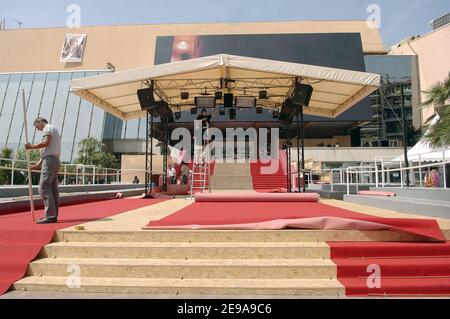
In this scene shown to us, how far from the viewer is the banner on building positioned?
59531 mm

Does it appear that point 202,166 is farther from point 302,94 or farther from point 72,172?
point 302,94

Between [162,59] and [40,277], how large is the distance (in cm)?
4224

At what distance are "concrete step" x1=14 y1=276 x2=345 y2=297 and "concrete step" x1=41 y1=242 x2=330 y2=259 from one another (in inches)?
15.3

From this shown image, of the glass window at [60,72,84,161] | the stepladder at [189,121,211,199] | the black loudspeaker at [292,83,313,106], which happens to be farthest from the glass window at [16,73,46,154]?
the black loudspeaker at [292,83,313,106]

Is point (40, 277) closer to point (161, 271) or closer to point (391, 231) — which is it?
point (161, 271)

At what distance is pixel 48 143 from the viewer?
5270 mm

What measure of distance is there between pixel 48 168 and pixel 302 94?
879cm

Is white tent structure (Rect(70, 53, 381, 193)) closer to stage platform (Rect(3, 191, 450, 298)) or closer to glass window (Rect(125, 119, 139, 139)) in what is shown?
stage platform (Rect(3, 191, 450, 298))

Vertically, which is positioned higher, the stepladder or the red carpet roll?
the stepladder

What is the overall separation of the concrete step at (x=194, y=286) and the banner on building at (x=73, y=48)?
6265cm

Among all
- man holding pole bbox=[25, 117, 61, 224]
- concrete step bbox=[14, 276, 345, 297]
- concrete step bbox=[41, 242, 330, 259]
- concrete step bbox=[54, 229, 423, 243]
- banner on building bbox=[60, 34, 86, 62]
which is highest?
banner on building bbox=[60, 34, 86, 62]

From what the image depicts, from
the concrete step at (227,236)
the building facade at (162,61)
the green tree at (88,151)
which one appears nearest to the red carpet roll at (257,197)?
the concrete step at (227,236)

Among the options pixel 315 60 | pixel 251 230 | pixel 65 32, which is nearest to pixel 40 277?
pixel 251 230

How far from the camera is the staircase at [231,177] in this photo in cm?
2108
